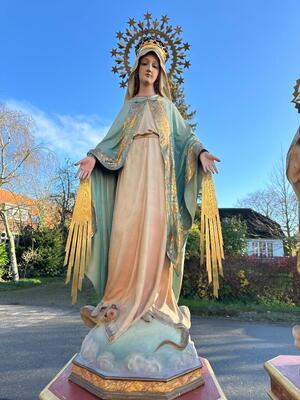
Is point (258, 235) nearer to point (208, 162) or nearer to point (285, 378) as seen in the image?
point (208, 162)

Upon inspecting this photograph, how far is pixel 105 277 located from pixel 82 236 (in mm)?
452

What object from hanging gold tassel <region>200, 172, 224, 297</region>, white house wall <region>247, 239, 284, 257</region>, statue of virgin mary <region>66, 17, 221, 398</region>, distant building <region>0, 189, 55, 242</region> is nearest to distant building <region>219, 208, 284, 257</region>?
white house wall <region>247, 239, 284, 257</region>

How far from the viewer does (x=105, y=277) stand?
3209mm

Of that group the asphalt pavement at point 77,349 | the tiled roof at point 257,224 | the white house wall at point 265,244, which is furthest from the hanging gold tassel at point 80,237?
the white house wall at point 265,244

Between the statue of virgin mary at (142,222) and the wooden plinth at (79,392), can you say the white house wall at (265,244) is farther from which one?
the wooden plinth at (79,392)

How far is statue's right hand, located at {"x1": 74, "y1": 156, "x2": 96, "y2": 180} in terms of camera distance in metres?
3.14

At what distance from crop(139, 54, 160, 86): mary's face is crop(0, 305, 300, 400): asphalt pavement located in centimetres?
319

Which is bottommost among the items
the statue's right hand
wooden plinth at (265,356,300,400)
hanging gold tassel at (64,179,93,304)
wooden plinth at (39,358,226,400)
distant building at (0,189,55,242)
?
wooden plinth at (39,358,226,400)

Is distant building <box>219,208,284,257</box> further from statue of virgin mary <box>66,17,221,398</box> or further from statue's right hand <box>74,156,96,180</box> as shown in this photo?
statue's right hand <box>74,156,96,180</box>

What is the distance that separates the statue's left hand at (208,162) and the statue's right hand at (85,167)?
997mm

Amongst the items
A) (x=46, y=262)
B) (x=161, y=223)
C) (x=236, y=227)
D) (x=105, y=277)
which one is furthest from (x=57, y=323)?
(x=46, y=262)

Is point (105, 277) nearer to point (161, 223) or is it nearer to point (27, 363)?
point (161, 223)

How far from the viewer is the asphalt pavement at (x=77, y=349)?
12.2 ft

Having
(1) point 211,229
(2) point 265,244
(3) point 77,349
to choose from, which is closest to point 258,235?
(2) point 265,244
